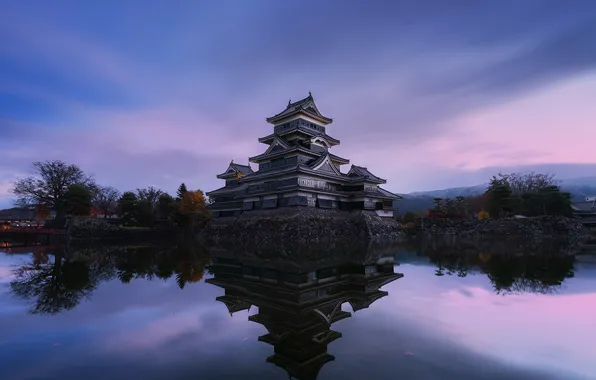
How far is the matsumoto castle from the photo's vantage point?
29.3m

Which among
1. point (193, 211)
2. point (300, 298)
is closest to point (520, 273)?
point (300, 298)

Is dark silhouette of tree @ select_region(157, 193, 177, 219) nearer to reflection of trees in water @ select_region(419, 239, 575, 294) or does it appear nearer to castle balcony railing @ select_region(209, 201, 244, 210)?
castle balcony railing @ select_region(209, 201, 244, 210)

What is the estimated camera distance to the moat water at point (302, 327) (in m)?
3.97

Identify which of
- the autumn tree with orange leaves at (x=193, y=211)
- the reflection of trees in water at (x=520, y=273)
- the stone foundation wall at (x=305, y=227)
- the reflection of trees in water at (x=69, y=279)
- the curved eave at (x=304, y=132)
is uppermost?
the curved eave at (x=304, y=132)

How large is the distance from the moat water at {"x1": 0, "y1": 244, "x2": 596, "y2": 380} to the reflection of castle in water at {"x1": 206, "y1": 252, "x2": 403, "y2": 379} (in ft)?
0.12

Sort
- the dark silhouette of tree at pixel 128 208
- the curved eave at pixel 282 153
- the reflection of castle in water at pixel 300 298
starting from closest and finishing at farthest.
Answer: the reflection of castle in water at pixel 300 298, the curved eave at pixel 282 153, the dark silhouette of tree at pixel 128 208

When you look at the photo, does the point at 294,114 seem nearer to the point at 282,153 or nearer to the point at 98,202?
the point at 282,153

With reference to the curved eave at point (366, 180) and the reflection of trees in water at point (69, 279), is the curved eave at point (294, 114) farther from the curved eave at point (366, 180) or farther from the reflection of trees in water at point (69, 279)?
the reflection of trees in water at point (69, 279)

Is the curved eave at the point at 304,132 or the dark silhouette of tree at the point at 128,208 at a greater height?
the curved eave at the point at 304,132

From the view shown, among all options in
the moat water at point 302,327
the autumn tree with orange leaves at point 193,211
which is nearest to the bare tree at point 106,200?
the autumn tree with orange leaves at point 193,211

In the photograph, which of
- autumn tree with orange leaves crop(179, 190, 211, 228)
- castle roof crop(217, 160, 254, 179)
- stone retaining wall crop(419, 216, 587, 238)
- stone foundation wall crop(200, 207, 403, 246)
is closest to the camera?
stone foundation wall crop(200, 207, 403, 246)

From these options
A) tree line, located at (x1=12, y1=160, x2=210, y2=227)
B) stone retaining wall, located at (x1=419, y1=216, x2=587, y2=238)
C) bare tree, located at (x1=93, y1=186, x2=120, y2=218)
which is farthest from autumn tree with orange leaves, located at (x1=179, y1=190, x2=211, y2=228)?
stone retaining wall, located at (x1=419, y1=216, x2=587, y2=238)

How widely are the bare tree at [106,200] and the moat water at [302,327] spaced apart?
171 feet

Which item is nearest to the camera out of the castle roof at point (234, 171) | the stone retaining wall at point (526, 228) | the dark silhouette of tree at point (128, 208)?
the stone retaining wall at point (526, 228)
